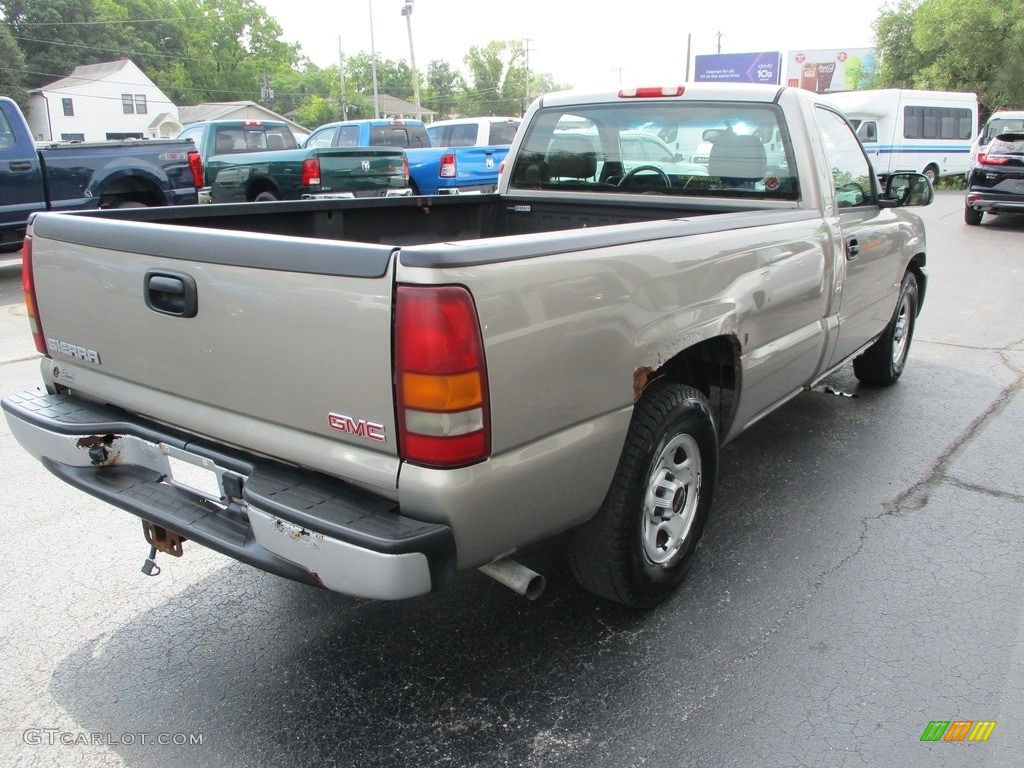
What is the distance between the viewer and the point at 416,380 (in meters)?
2.03

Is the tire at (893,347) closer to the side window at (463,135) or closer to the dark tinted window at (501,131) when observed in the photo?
the dark tinted window at (501,131)

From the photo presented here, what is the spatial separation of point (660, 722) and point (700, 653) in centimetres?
40

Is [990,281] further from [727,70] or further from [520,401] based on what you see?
[727,70]

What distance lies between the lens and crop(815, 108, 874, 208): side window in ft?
13.7

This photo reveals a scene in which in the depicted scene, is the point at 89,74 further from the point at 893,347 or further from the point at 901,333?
the point at 893,347

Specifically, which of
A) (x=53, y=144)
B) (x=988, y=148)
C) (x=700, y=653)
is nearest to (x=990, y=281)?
(x=988, y=148)

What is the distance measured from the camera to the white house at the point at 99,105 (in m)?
66.8

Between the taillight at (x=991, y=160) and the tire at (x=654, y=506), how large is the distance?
1366 centimetres

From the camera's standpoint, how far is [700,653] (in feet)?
9.20

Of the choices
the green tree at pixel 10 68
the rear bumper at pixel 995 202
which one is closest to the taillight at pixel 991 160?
the rear bumper at pixel 995 202

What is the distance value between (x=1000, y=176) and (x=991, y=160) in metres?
0.34

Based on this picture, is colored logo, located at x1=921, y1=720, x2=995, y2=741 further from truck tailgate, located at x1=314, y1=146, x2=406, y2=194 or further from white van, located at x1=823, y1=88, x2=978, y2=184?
white van, located at x1=823, y1=88, x2=978, y2=184

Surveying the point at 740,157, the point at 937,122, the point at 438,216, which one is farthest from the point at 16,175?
the point at 937,122

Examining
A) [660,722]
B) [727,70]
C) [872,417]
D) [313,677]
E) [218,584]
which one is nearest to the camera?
[660,722]
